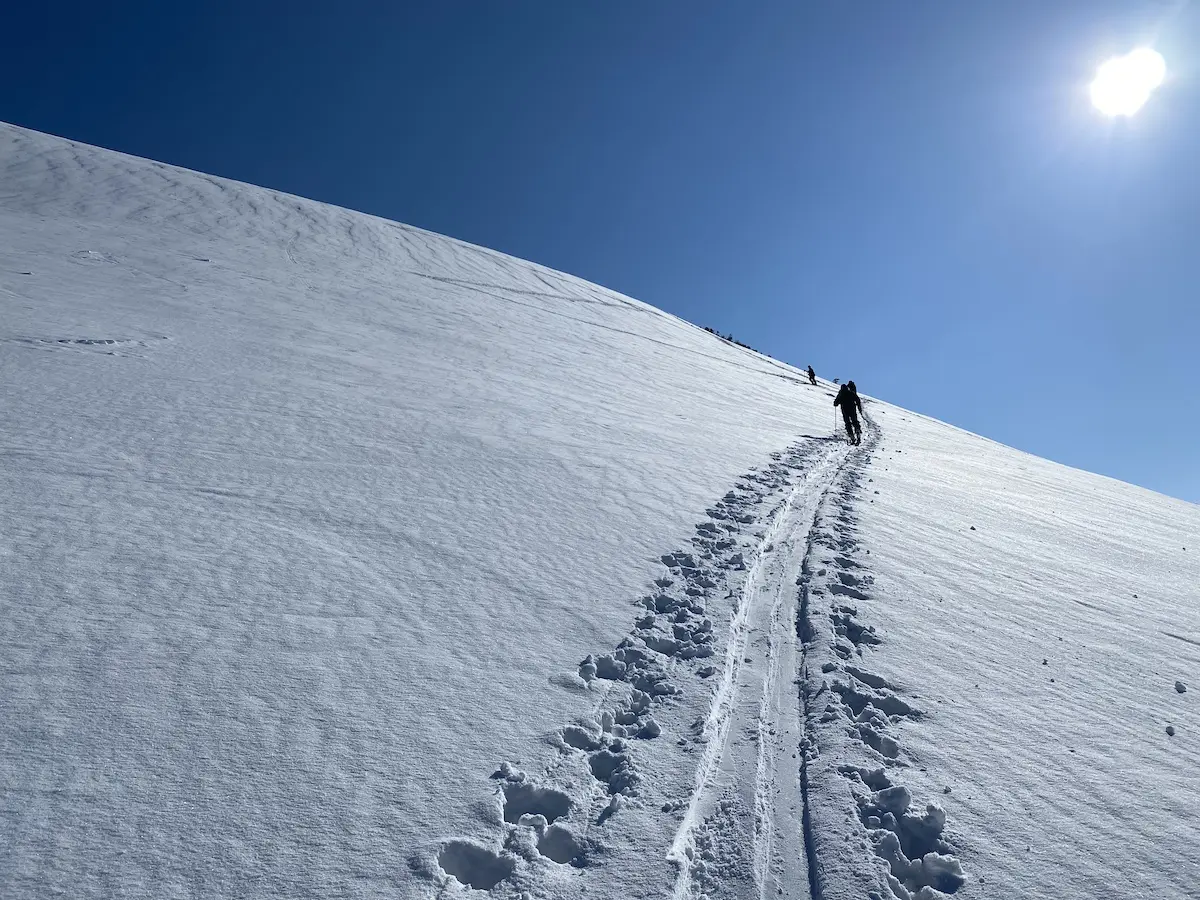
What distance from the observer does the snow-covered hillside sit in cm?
288

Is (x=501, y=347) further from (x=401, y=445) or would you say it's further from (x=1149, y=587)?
(x=1149, y=587)

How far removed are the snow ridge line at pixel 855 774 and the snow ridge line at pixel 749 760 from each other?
117 millimetres

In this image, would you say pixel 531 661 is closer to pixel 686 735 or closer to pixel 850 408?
pixel 686 735

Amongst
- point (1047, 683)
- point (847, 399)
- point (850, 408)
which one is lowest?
point (1047, 683)

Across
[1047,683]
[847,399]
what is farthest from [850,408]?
[1047,683]

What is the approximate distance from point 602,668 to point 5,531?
4.47 metres

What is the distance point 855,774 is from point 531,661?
203cm

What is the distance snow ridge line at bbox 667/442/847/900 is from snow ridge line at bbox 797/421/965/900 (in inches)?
4.6

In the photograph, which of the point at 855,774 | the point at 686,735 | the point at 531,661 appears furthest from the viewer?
the point at 531,661

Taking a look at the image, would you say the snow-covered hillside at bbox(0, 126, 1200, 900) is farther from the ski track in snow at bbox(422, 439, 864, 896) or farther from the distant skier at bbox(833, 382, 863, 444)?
the distant skier at bbox(833, 382, 863, 444)

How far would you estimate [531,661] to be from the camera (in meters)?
4.30

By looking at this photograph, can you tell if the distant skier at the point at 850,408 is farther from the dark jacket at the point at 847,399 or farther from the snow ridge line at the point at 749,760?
the snow ridge line at the point at 749,760

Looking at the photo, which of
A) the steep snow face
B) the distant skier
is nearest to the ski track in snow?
the steep snow face

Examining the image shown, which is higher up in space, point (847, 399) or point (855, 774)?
point (847, 399)
